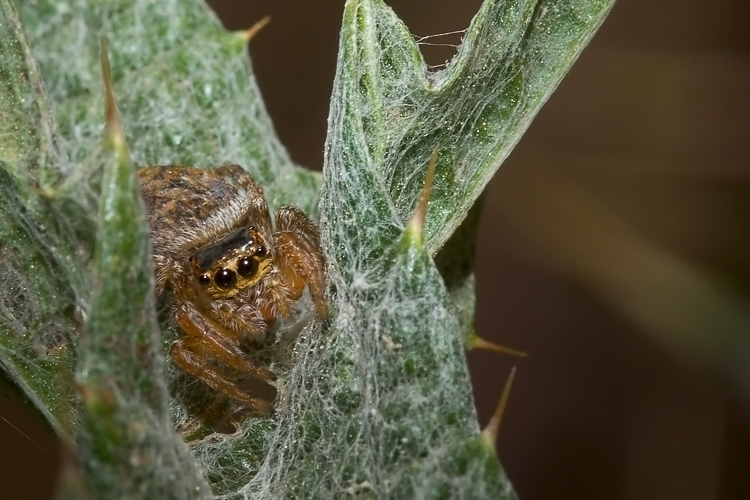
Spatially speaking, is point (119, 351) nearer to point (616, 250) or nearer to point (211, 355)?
point (211, 355)

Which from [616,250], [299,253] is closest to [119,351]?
[299,253]

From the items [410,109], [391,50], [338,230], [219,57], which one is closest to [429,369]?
[338,230]

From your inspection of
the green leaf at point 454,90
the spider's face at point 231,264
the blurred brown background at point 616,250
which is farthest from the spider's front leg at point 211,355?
the blurred brown background at point 616,250

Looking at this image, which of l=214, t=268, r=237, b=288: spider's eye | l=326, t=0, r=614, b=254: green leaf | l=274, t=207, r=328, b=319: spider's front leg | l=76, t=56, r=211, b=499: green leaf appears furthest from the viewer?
l=214, t=268, r=237, b=288: spider's eye

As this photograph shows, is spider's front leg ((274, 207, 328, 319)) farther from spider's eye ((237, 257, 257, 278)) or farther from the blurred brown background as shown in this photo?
the blurred brown background

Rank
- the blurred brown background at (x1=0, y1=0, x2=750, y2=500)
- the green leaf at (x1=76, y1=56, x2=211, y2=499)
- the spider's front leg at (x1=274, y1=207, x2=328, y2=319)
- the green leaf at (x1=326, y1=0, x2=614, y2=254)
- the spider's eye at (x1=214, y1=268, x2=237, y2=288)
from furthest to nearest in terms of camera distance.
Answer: the blurred brown background at (x1=0, y1=0, x2=750, y2=500), the spider's eye at (x1=214, y1=268, x2=237, y2=288), the spider's front leg at (x1=274, y1=207, x2=328, y2=319), the green leaf at (x1=326, y1=0, x2=614, y2=254), the green leaf at (x1=76, y1=56, x2=211, y2=499)

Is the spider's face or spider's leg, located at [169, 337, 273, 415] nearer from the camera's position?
spider's leg, located at [169, 337, 273, 415]

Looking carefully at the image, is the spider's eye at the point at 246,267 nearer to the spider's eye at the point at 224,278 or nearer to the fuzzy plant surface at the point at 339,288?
the spider's eye at the point at 224,278

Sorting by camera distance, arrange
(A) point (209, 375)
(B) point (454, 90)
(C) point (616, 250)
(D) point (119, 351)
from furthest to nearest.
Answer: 1. (C) point (616, 250)
2. (A) point (209, 375)
3. (B) point (454, 90)
4. (D) point (119, 351)

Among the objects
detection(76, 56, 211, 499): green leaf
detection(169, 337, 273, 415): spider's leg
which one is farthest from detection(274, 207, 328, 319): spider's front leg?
detection(76, 56, 211, 499): green leaf
